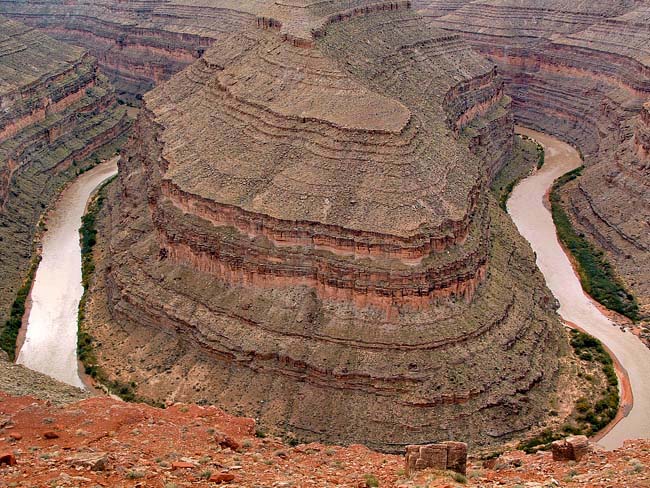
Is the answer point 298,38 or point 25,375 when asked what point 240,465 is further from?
point 298,38

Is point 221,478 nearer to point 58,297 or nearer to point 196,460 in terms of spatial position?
point 196,460

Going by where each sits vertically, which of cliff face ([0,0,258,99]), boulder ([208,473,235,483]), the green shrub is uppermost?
cliff face ([0,0,258,99])

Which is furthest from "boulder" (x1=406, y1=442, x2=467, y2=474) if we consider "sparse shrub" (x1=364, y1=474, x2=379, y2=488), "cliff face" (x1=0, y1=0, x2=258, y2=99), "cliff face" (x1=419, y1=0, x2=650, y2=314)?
"cliff face" (x1=0, y1=0, x2=258, y2=99)

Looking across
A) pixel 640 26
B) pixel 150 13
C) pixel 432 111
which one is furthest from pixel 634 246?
pixel 150 13

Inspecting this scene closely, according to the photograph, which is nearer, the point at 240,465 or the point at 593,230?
the point at 240,465

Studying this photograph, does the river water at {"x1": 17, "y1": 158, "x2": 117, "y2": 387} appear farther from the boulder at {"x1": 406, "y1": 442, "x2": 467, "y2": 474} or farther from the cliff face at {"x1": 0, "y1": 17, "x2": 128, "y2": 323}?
the boulder at {"x1": 406, "y1": 442, "x2": 467, "y2": 474}
